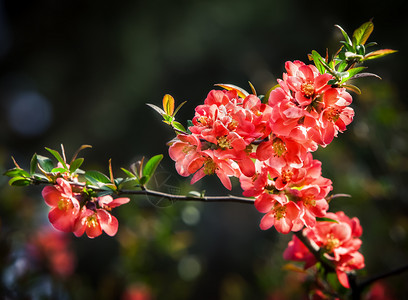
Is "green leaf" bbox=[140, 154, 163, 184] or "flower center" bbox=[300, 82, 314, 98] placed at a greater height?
"flower center" bbox=[300, 82, 314, 98]

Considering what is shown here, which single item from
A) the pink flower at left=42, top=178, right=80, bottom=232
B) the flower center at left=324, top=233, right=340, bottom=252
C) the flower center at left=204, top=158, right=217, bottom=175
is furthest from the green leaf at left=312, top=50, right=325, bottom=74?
the pink flower at left=42, top=178, right=80, bottom=232

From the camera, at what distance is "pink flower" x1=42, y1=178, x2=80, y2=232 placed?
25.1 inches

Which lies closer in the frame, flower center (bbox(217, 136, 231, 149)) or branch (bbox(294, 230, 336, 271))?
flower center (bbox(217, 136, 231, 149))

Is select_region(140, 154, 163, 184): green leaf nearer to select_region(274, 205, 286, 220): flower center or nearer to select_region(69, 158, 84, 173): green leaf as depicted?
select_region(69, 158, 84, 173): green leaf

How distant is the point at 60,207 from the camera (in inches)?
25.6

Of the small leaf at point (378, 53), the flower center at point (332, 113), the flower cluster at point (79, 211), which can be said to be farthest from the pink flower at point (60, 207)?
the small leaf at point (378, 53)

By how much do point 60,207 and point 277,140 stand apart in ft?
1.35

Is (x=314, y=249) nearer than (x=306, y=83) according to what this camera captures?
No

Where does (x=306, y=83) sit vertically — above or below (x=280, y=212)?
above

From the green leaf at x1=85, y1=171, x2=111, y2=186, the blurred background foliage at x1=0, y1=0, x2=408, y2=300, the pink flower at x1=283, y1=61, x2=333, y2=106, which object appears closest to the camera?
the pink flower at x1=283, y1=61, x2=333, y2=106

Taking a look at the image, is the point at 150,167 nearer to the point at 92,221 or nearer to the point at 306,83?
the point at 92,221

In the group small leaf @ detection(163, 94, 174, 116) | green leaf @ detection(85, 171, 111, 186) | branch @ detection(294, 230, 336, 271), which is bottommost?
branch @ detection(294, 230, 336, 271)

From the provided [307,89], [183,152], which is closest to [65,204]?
[183,152]

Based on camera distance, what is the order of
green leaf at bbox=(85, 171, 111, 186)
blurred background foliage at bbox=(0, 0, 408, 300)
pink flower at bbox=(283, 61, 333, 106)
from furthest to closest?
blurred background foliage at bbox=(0, 0, 408, 300) → green leaf at bbox=(85, 171, 111, 186) → pink flower at bbox=(283, 61, 333, 106)
